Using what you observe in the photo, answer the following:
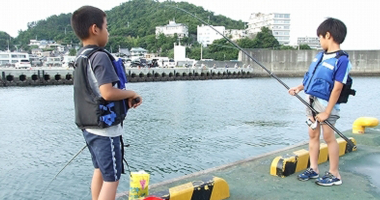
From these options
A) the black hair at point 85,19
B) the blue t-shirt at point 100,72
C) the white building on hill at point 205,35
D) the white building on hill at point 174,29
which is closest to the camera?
the blue t-shirt at point 100,72

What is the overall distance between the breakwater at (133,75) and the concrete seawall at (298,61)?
557 centimetres

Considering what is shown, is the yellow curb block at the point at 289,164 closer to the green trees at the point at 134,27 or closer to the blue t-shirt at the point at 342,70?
the blue t-shirt at the point at 342,70

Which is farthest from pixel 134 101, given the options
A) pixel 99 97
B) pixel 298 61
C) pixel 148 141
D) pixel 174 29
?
pixel 174 29

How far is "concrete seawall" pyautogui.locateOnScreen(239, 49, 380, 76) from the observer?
5512 cm

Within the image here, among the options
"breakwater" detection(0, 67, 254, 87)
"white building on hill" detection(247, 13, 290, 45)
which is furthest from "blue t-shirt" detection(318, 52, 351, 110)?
"white building on hill" detection(247, 13, 290, 45)

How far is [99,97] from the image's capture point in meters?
2.22

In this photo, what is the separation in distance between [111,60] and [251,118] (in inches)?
479

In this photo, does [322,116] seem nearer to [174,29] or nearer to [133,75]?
[133,75]

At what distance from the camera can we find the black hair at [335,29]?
3.28m

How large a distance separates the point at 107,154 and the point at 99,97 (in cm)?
41

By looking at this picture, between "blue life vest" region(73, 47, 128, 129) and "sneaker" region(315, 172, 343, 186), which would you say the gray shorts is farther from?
"blue life vest" region(73, 47, 128, 129)

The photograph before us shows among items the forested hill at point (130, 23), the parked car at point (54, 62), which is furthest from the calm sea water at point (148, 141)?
the forested hill at point (130, 23)

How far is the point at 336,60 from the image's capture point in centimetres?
323

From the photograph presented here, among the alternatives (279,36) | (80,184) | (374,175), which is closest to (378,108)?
(374,175)
